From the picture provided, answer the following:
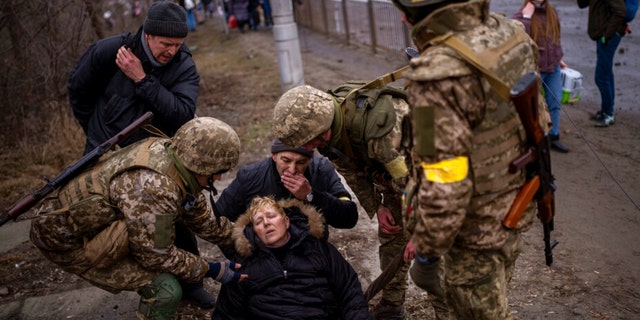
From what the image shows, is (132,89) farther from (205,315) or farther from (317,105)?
(205,315)

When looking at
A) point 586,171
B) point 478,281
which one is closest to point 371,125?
point 478,281

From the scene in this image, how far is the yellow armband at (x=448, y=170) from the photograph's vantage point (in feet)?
7.78

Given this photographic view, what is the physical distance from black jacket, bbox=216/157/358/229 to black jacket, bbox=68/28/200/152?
22.1 inches

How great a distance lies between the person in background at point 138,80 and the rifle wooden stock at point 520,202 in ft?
7.01

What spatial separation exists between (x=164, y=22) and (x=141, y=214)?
1.20 m

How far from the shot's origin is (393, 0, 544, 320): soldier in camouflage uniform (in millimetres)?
2363

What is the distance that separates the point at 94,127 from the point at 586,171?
4.34m

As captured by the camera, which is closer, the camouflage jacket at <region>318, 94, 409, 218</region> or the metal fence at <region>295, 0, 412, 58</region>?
the camouflage jacket at <region>318, 94, 409, 218</region>

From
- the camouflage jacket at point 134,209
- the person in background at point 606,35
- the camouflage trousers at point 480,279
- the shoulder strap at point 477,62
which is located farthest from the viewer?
the person in background at point 606,35

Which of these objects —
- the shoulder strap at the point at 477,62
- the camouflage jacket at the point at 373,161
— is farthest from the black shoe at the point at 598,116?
the shoulder strap at the point at 477,62

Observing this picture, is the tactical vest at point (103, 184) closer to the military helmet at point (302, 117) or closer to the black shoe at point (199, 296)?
the military helmet at point (302, 117)

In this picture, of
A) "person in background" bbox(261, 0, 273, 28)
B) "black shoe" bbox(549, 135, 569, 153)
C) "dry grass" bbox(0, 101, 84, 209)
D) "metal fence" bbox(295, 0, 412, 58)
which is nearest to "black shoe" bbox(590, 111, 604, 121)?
"black shoe" bbox(549, 135, 569, 153)

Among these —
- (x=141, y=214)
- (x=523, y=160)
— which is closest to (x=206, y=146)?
(x=141, y=214)

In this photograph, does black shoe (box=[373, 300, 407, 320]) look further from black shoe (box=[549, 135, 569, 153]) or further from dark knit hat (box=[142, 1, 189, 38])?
black shoe (box=[549, 135, 569, 153])
